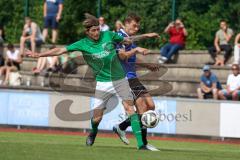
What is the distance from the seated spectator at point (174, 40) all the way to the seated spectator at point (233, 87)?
10.3 feet

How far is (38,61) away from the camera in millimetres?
27203

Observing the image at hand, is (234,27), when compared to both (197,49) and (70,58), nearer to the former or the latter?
(197,49)

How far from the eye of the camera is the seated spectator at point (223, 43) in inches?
1016

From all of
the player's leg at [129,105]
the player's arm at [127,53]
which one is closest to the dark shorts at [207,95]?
the player's leg at [129,105]

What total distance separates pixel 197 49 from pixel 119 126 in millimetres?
13292

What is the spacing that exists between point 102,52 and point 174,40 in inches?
459

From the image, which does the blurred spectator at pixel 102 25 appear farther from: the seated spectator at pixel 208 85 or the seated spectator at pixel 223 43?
the seated spectator at pixel 208 85

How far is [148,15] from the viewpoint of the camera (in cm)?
2789

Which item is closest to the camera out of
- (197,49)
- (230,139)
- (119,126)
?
(119,126)

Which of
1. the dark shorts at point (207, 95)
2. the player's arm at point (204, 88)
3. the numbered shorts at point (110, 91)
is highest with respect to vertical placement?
the numbered shorts at point (110, 91)

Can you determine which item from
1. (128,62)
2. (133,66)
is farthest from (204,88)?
(128,62)

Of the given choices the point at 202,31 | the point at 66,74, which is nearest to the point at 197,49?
the point at 202,31

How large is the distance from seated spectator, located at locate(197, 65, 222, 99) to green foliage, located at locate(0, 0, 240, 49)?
13.3 feet

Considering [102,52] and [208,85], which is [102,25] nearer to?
[208,85]
